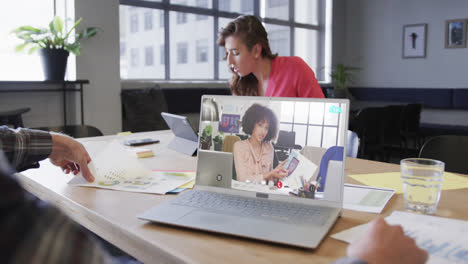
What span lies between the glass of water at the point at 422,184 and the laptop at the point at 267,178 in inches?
7.3

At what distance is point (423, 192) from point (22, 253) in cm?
88

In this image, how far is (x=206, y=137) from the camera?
3.58 ft

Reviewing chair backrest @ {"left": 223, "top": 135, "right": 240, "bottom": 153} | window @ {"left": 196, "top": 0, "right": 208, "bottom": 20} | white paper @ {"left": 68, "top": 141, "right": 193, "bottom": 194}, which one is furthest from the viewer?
window @ {"left": 196, "top": 0, "right": 208, "bottom": 20}

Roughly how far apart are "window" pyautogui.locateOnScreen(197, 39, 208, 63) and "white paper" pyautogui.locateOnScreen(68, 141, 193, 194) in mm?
4852

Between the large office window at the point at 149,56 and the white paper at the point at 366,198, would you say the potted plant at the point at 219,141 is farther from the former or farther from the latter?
the large office window at the point at 149,56

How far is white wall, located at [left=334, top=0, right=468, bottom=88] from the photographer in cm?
671

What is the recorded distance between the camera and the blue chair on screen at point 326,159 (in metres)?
0.93

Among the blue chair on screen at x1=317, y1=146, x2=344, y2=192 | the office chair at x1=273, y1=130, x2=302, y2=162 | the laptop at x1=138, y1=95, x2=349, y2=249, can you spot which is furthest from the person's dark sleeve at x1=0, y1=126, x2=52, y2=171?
the blue chair on screen at x1=317, y1=146, x2=344, y2=192

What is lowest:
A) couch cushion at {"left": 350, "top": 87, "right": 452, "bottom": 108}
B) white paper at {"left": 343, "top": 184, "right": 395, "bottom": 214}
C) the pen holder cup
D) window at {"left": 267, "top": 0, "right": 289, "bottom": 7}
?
white paper at {"left": 343, "top": 184, "right": 395, "bottom": 214}

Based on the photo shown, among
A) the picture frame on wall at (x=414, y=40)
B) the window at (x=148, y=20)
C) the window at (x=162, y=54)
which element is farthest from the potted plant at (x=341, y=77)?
the window at (x=148, y=20)

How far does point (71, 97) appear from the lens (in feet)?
14.7

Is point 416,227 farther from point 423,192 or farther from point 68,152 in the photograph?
point 68,152

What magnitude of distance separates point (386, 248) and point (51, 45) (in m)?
3.99

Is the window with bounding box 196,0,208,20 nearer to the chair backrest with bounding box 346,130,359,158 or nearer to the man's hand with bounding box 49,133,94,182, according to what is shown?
the chair backrest with bounding box 346,130,359,158
